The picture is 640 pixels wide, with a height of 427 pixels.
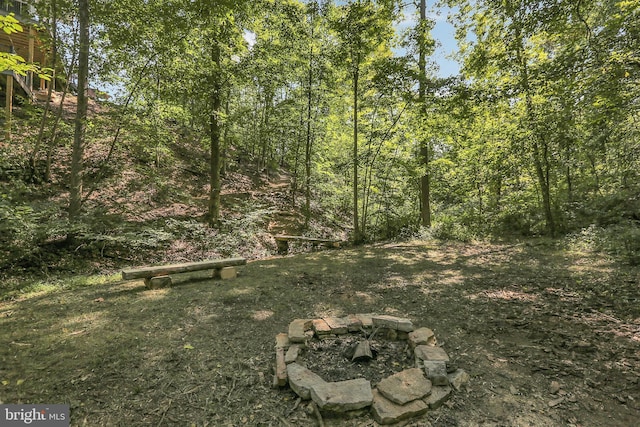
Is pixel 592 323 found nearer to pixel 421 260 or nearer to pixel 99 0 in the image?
pixel 421 260

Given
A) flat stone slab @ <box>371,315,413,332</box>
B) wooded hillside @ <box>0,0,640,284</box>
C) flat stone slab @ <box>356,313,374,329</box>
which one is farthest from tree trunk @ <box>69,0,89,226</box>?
flat stone slab @ <box>371,315,413,332</box>

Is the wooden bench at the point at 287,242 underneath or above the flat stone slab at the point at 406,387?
above

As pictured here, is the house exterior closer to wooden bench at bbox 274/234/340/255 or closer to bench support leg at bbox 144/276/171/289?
bench support leg at bbox 144/276/171/289

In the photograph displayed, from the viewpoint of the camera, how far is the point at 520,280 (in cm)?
476

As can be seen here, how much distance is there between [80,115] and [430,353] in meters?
7.99

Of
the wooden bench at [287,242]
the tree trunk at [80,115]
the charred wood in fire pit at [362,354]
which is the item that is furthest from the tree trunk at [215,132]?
the charred wood in fire pit at [362,354]

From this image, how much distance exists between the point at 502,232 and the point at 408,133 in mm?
4727

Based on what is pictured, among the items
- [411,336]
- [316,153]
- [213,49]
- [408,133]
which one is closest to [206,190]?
[316,153]

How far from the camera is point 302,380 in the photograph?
2254mm

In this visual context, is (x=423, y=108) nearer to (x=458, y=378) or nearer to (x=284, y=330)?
(x=284, y=330)

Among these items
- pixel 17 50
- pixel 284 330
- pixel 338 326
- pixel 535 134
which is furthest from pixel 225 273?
pixel 17 50

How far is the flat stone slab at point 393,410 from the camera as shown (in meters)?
1.89

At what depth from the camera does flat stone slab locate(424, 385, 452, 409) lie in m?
2.04

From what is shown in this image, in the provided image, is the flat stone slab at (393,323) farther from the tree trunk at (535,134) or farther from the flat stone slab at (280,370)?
the tree trunk at (535,134)
